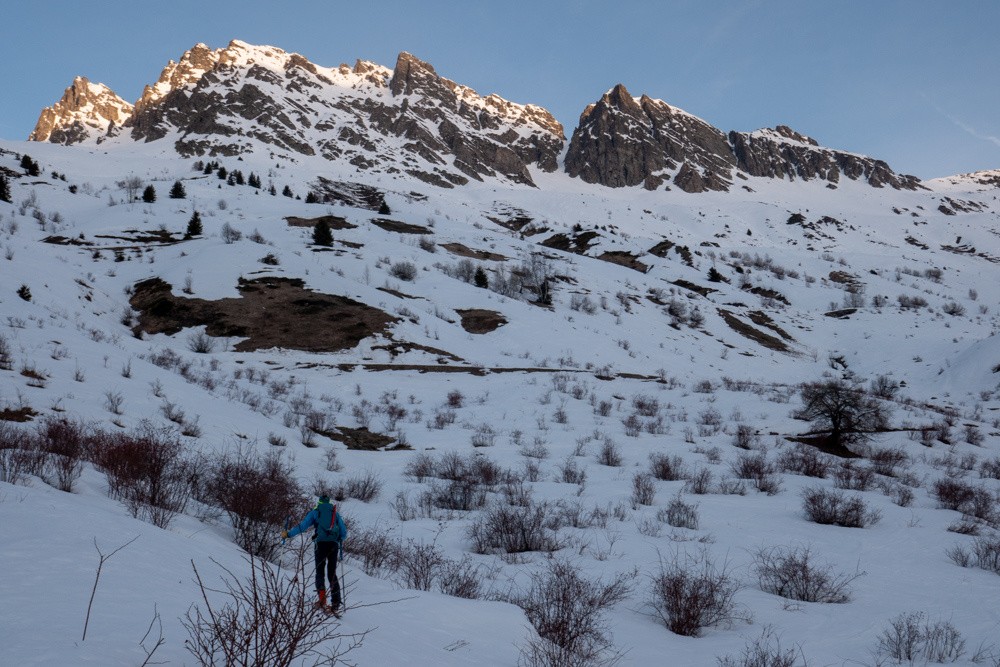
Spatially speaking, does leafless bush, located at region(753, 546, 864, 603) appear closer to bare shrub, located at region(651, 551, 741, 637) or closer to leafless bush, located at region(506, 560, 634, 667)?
bare shrub, located at region(651, 551, 741, 637)

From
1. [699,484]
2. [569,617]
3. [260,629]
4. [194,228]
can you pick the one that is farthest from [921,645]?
[194,228]

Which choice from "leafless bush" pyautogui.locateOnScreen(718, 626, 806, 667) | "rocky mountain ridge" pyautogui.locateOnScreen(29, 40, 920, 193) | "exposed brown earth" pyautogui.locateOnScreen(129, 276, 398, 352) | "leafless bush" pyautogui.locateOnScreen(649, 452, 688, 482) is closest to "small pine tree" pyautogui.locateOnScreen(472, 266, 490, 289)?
"exposed brown earth" pyautogui.locateOnScreen(129, 276, 398, 352)

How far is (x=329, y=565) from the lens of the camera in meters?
3.58

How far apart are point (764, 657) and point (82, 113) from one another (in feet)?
666

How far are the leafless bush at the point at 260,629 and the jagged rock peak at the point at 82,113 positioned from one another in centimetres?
17073

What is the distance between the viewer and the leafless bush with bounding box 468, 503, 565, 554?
5.85 meters

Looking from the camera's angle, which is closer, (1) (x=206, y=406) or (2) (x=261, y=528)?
(2) (x=261, y=528)

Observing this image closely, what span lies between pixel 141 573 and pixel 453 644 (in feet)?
6.40

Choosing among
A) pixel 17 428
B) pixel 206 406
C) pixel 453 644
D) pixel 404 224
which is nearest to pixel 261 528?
pixel 453 644

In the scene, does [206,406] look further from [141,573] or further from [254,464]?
[141,573]

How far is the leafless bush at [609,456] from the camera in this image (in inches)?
397

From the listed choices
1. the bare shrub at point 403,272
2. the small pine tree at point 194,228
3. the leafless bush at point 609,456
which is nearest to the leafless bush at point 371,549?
the leafless bush at point 609,456

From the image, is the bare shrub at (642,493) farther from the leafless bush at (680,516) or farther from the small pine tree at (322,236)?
the small pine tree at (322,236)

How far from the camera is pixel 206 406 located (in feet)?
34.0
